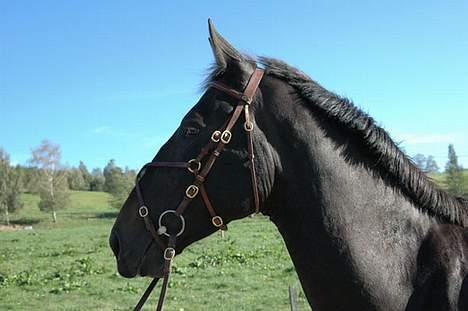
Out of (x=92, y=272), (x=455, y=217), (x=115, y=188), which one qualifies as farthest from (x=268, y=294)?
(x=115, y=188)

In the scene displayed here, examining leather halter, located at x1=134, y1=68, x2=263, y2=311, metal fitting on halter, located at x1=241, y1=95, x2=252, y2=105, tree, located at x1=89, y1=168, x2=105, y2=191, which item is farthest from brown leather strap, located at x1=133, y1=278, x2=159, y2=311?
tree, located at x1=89, y1=168, x2=105, y2=191

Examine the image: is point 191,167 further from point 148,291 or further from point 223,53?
point 148,291

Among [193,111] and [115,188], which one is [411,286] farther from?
[115,188]

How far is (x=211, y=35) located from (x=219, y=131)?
519 millimetres

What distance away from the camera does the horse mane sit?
2.71 m

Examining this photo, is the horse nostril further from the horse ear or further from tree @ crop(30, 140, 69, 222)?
tree @ crop(30, 140, 69, 222)

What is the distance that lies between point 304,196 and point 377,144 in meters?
0.50

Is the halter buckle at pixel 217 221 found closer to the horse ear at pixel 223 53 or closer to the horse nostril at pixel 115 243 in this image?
the horse nostril at pixel 115 243

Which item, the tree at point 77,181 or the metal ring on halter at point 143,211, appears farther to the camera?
the tree at point 77,181

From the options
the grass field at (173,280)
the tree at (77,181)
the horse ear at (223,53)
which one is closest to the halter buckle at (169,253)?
the horse ear at (223,53)

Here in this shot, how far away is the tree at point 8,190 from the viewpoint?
6594 centimetres

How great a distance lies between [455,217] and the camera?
9.04ft

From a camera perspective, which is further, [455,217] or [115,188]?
[115,188]

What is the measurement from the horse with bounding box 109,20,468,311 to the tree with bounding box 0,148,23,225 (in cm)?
6858
